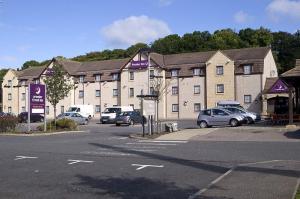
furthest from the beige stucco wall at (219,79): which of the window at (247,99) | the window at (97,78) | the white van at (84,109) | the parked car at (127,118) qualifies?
the parked car at (127,118)

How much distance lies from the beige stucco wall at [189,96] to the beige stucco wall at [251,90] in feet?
17.5

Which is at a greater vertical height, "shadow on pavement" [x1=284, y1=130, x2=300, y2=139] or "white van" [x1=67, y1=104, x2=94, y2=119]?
"white van" [x1=67, y1=104, x2=94, y2=119]

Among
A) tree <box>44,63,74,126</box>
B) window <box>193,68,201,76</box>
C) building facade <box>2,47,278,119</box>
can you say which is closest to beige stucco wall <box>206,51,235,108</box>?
building facade <box>2,47,278,119</box>

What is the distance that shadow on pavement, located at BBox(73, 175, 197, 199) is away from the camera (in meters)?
9.70

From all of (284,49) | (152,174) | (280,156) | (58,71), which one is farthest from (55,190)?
(284,49)

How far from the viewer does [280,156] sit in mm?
16438

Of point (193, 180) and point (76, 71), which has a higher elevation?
point (76, 71)

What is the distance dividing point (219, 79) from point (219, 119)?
1203 inches

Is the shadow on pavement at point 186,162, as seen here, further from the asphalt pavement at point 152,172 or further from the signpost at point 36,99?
the signpost at point 36,99

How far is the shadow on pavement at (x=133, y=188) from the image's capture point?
9695 mm

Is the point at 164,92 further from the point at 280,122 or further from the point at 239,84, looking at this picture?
the point at 280,122

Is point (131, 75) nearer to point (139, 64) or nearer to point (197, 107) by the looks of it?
point (139, 64)

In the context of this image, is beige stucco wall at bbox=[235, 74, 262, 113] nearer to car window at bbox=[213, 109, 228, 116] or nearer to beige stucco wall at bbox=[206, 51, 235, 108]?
beige stucco wall at bbox=[206, 51, 235, 108]

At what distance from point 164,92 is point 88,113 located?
1120cm
